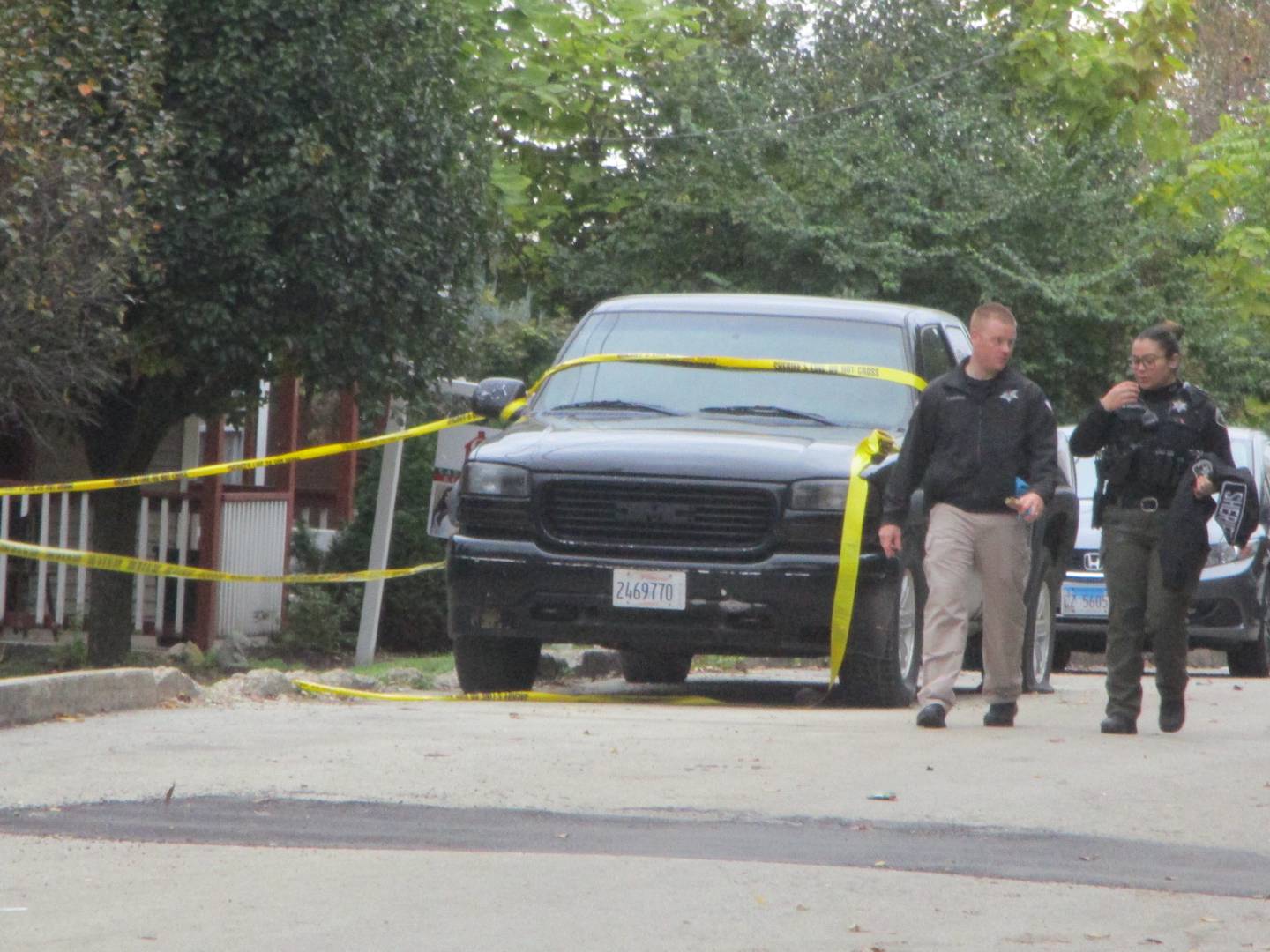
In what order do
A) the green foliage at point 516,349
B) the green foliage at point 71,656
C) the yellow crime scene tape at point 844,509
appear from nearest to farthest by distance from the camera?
the yellow crime scene tape at point 844,509, the green foliage at point 71,656, the green foliage at point 516,349

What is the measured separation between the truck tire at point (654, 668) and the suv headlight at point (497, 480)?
10.2ft

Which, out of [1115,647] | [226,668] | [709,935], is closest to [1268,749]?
[1115,647]

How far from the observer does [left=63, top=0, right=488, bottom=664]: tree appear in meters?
14.7

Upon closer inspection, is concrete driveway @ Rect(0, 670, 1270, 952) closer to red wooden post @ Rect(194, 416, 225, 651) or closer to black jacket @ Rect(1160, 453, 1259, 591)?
black jacket @ Rect(1160, 453, 1259, 591)

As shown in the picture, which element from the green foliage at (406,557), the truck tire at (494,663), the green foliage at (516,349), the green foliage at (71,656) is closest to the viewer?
the truck tire at (494,663)

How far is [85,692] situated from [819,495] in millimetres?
3216

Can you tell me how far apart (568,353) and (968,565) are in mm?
2830

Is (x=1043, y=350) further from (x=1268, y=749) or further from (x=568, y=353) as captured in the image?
(x=1268, y=749)

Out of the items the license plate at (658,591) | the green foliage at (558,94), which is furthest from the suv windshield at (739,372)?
the green foliage at (558,94)

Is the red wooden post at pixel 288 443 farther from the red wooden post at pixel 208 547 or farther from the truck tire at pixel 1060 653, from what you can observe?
the truck tire at pixel 1060 653

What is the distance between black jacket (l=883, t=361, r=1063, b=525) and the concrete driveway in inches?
39.4

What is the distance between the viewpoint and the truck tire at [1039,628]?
1259cm

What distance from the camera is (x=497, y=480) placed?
10.3m

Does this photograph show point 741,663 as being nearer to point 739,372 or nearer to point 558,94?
point 739,372
